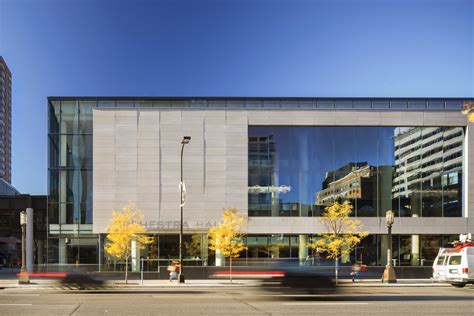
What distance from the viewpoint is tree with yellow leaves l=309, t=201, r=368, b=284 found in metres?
41.9

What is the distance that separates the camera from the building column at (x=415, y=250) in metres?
45.1

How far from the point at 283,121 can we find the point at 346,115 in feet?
17.2

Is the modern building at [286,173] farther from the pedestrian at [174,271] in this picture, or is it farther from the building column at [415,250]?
the pedestrian at [174,271]

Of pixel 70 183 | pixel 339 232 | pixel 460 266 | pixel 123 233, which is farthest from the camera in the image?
pixel 70 183

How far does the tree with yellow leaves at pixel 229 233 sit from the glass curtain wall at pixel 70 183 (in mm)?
11878

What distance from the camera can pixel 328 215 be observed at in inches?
1683

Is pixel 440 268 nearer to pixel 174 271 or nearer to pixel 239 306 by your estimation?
pixel 174 271

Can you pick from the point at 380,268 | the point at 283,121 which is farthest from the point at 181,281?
the point at 283,121

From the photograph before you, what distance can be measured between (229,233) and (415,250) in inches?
636

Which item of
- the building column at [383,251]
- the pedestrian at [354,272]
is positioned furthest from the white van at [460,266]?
the building column at [383,251]

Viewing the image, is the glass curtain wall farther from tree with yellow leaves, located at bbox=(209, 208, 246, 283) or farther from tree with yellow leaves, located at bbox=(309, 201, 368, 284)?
tree with yellow leaves, located at bbox=(309, 201, 368, 284)

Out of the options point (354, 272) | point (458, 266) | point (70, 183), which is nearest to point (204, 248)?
point (70, 183)

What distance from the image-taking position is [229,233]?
40062mm

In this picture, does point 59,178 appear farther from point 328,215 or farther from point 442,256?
point 442,256
